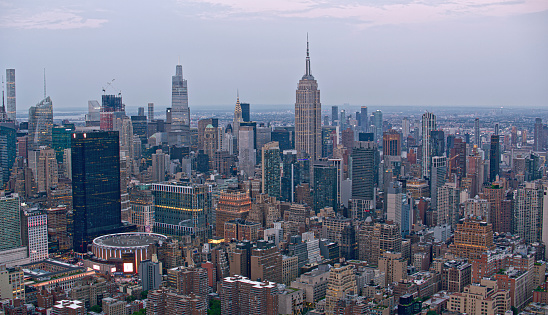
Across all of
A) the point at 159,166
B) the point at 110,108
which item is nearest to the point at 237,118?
the point at 110,108

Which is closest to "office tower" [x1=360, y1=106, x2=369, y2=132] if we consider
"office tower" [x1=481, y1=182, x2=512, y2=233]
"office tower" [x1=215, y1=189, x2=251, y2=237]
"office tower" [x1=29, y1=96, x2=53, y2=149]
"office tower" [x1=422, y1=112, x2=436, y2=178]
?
"office tower" [x1=422, y1=112, x2=436, y2=178]

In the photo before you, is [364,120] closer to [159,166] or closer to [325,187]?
[159,166]

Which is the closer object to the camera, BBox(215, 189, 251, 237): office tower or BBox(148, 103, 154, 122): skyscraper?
BBox(215, 189, 251, 237): office tower

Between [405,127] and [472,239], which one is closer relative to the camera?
[472,239]

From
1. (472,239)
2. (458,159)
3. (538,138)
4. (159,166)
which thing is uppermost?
(538,138)

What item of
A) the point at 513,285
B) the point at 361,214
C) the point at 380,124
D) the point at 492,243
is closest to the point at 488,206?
the point at 492,243

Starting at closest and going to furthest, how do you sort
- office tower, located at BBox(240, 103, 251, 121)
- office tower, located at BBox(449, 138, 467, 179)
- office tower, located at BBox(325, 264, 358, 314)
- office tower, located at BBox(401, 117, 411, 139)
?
office tower, located at BBox(325, 264, 358, 314) < office tower, located at BBox(449, 138, 467, 179) < office tower, located at BBox(401, 117, 411, 139) < office tower, located at BBox(240, 103, 251, 121)

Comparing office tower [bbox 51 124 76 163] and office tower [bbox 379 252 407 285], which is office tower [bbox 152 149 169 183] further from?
office tower [bbox 379 252 407 285]

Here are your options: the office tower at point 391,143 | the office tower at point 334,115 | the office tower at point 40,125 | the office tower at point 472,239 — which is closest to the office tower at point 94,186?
the office tower at point 40,125
